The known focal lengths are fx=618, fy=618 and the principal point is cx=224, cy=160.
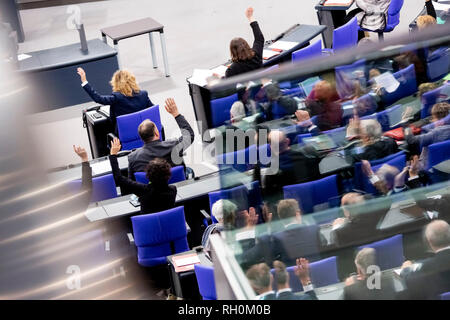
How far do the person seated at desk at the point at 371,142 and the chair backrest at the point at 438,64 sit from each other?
29 centimetres

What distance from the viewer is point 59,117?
806 cm

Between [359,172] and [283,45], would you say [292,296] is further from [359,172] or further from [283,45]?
[283,45]

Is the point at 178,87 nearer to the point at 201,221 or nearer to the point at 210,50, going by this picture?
the point at 210,50

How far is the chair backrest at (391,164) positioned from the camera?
8.71ft

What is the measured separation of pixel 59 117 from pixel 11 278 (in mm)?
7619

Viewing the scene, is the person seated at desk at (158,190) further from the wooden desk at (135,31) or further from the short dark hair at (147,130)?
the wooden desk at (135,31)

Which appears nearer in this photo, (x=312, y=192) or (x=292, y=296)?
(x=292, y=296)

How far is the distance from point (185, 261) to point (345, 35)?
4.03 metres

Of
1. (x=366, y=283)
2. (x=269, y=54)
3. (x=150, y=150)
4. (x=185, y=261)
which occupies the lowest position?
(x=185, y=261)

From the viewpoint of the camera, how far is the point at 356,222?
2633 mm

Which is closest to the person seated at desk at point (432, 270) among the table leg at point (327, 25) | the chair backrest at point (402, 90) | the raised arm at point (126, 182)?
the chair backrest at point (402, 90)

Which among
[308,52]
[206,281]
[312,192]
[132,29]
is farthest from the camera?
[132,29]

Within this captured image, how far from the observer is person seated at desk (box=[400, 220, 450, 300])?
8.01 feet

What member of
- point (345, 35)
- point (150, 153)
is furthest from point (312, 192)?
point (345, 35)
